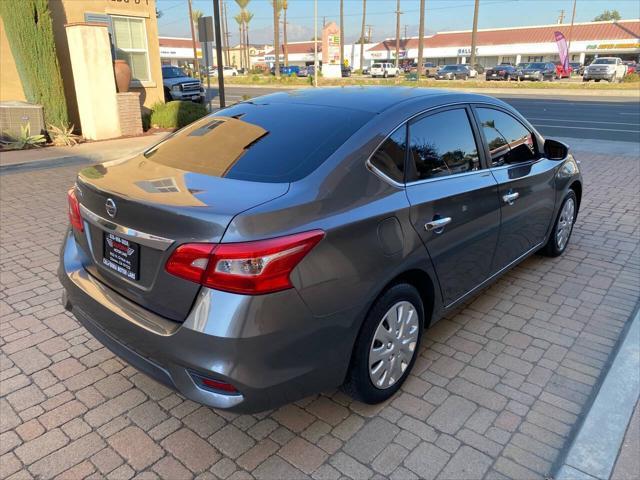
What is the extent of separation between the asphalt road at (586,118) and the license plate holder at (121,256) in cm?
1340

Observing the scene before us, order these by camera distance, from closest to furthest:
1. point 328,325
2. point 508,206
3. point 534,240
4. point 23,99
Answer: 1. point 328,325
2. point 508,206
3. point 534,240
4. point 23,99

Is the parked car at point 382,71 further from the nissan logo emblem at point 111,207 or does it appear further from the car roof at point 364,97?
the nissan logo emblem at point 111,207

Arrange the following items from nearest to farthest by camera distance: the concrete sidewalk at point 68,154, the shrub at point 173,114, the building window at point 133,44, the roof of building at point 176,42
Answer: the concrete sidewalk at point 68,154 → the building window at point 133,44 → the shrub at point 173,114 → the roof of building at point 176,42

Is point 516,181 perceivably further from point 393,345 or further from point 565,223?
point 393,345

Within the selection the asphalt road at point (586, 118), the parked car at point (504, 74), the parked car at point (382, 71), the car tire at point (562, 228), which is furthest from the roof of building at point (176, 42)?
the car tire at point (562, 228)

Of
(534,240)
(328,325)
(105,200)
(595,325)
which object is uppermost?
(105,200)

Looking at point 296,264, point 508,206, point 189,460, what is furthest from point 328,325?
point 508,206

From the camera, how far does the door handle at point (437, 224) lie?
114 inches

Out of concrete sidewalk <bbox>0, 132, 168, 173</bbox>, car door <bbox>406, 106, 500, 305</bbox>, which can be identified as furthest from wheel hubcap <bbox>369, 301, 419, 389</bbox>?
concrete sidewalk <bbox>0, 132, 168, 173</bbox>

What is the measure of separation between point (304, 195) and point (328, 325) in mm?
613

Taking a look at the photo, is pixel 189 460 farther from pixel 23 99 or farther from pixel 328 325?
pixel 23 99

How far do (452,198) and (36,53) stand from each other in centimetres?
1064

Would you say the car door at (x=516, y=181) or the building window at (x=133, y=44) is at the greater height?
the building window at (x=133, y=44)

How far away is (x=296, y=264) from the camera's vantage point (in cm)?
220
